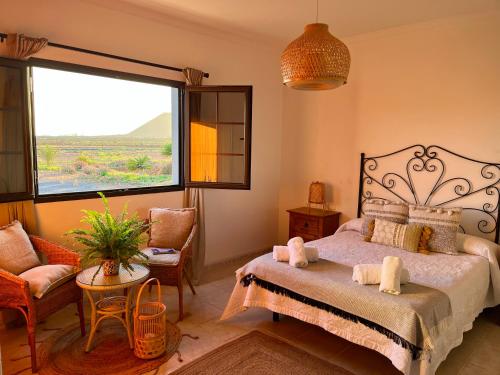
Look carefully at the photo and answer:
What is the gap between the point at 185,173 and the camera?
13.1 feet

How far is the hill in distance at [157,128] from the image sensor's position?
411 centimetres

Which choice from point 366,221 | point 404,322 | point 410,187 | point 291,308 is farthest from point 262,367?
point 410,187

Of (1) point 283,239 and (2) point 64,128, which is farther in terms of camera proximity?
(1) point 283,239

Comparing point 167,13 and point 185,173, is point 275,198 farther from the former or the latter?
point 167,13

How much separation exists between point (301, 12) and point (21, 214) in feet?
9.89

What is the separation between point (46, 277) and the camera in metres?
2.54

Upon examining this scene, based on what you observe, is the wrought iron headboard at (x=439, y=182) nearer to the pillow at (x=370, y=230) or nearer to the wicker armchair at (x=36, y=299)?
A: the pillow at (x=370, y=230)

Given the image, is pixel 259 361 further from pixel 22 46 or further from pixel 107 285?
pixel 22 46

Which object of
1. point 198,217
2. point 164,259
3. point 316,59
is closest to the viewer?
point 316,59

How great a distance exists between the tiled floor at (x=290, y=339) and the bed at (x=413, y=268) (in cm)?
20

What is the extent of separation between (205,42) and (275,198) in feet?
7.22

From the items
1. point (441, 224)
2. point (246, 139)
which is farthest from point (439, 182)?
point (246, 139)

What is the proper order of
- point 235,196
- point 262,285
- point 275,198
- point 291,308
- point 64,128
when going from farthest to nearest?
point 275,198 < point 235,196 < point 64,128 < point 262,285 < point 291,308

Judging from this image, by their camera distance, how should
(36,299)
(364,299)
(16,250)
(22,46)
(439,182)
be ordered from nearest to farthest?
(364,299) → (36,299) → (16,250) → (22,46) → (439,182)
